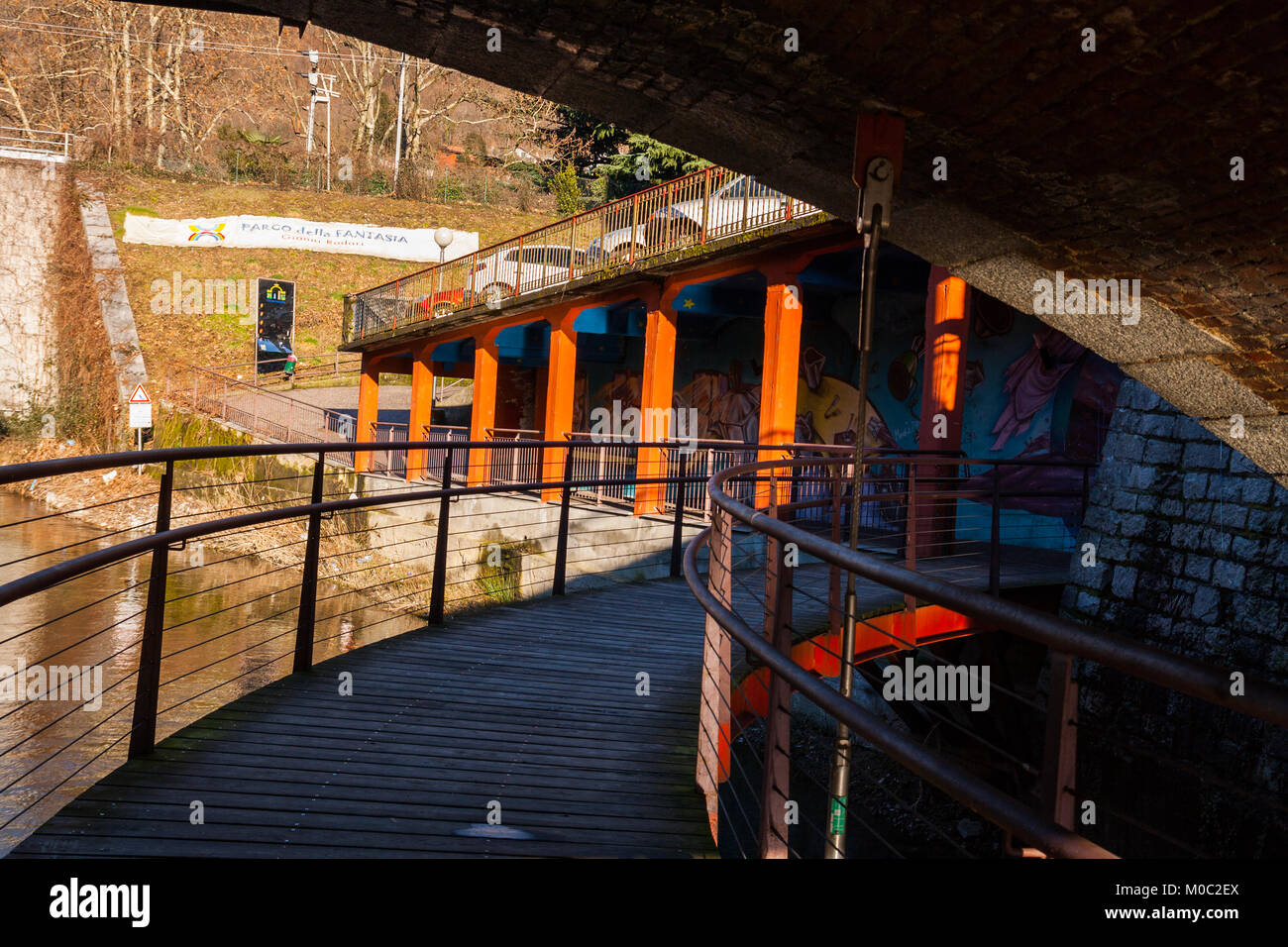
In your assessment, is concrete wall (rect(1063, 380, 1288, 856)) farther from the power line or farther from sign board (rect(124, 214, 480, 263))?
the power line

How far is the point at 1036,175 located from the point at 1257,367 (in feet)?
5.71

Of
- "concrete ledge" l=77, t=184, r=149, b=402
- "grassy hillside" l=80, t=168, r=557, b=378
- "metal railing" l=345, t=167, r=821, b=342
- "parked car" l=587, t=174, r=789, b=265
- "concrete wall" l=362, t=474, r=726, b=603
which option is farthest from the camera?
"grassy hillside" l=80, t=168, r=557, b=378

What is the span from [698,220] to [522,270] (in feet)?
20.3

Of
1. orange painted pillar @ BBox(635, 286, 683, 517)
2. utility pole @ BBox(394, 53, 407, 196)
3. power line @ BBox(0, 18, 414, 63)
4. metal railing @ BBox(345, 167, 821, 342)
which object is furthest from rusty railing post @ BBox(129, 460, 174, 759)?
utility pole @ BBox(394, 53, 407, 196)

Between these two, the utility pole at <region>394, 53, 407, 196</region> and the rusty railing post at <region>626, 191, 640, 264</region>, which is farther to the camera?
the utility pole at <region>394, 53, 407, 196</region>

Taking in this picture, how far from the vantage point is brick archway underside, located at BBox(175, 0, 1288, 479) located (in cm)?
346

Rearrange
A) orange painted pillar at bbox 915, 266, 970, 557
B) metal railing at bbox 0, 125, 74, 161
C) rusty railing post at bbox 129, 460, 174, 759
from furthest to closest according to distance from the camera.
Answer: metal railing at bbox 0, 125, 74, 161 → orange painted pillar at bbox 915, 266, 970, 557 → rusty railing post at bbox 129, 460, 174, 759

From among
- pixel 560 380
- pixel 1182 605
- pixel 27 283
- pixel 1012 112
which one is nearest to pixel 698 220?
pixel 560 380

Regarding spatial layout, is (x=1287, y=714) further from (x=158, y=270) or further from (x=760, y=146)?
(x=158, y=270)

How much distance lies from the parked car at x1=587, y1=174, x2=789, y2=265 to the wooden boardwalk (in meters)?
7.65

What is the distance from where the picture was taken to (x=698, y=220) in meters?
14.4

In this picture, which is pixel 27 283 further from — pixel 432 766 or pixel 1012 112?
pixel 1012 112

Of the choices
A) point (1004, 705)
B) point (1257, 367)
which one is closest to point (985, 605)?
point (1257, 367)
